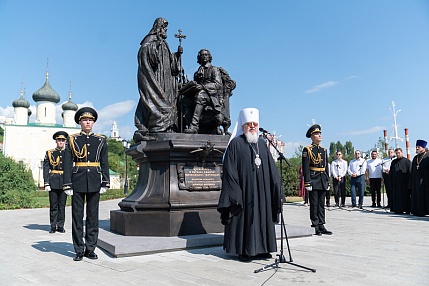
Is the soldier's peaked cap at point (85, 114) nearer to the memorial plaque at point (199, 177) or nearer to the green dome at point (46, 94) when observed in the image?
the memorial plaque at point (199, 177)

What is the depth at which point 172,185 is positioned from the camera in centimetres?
706

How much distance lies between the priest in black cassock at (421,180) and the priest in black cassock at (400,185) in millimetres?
560

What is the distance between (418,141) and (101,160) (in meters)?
9.45

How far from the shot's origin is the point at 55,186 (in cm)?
890

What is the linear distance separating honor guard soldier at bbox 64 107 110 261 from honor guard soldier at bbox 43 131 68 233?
328cm

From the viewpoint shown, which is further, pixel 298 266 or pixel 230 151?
pixel 230 151

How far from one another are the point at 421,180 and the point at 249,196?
816 cm

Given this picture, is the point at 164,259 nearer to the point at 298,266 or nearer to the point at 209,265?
the point at 209,265

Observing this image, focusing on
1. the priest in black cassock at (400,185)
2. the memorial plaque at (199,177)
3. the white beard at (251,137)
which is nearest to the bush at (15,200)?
the memorial plaque at (199,177)

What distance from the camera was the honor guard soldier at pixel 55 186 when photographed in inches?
345

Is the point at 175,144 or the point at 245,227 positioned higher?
the point at 175,144

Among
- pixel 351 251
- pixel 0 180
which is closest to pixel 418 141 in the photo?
pixel 351 251

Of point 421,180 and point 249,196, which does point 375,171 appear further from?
point 249,196

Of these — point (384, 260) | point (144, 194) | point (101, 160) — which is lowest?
point (384, 260)
